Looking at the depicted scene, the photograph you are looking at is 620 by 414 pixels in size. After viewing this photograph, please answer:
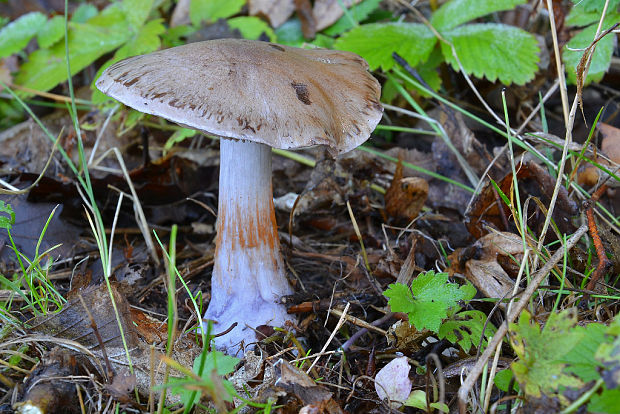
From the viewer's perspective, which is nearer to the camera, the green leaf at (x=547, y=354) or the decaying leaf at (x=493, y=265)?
the green leaf at (x=547, y=354)

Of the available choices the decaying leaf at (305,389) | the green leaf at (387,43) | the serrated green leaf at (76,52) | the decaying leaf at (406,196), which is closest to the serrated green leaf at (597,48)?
the green leaf at (387,43)

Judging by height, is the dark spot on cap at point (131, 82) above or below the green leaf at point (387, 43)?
above

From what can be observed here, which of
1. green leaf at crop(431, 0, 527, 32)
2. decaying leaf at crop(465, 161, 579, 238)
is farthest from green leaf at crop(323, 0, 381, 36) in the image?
decaying leaf at crop(465, 161, 579, 238)

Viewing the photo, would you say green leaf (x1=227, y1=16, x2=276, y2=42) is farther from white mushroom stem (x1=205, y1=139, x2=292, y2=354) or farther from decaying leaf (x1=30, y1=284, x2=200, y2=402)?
decaying leaf (x1=30, y1=284, x2=200, y2=402)

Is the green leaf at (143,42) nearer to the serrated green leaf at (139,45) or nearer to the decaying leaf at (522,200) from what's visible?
the serrated green leaf at (139,45)

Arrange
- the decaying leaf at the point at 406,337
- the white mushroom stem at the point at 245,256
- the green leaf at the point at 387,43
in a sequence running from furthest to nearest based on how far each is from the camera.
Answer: the green leaf at the point at 387,43 < the white mushroom stem at the point at 245,256 < the decaying leaf at the point at 406,337

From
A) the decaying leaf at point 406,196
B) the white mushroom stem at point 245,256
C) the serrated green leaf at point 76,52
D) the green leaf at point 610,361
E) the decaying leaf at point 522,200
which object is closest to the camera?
the green leaf at point 610,361

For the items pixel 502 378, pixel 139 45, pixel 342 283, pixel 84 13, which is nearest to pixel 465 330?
pixel 502 378
